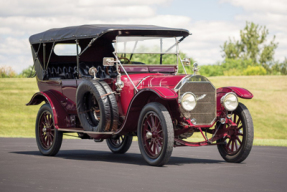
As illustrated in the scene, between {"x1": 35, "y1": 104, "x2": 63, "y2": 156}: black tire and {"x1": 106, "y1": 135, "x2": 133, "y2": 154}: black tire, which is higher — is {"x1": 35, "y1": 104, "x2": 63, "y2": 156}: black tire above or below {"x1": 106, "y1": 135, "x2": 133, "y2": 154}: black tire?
above

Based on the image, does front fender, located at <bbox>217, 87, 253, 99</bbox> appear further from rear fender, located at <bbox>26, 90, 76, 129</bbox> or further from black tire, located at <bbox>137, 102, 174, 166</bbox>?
rear fender, located at <bbox>26, 90, 76, 129</bbox>

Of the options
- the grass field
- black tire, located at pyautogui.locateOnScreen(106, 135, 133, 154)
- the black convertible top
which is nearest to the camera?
the black convertible top

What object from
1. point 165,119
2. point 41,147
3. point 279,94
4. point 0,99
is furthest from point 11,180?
point 279,94

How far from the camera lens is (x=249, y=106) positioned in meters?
27.3

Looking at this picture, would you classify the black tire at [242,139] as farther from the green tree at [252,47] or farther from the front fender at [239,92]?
the green tree at [252,47]

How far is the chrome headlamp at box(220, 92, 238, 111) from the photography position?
9023mm

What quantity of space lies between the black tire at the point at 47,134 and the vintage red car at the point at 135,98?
22 millimetres

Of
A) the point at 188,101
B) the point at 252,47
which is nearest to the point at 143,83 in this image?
the point at 188,101

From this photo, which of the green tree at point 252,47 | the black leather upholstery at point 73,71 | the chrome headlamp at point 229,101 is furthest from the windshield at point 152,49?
the green tree at point 252,47

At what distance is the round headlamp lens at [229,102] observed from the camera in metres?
9.02

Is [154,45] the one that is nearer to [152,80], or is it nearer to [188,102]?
[152,80]

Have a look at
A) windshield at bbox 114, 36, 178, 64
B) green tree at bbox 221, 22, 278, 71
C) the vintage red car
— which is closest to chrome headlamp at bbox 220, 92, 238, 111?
the vintage red car

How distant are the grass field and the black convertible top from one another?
9157 millimetres

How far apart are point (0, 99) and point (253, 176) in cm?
2260
